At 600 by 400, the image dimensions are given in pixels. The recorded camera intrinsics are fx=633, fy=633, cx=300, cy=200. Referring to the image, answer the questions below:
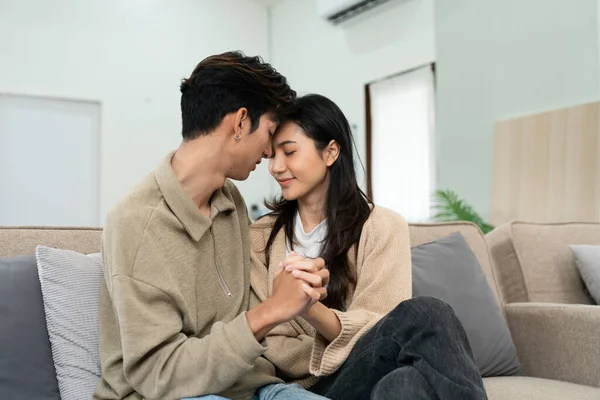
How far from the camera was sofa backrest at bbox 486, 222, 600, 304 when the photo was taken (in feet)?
7.43

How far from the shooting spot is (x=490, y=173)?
4.99m

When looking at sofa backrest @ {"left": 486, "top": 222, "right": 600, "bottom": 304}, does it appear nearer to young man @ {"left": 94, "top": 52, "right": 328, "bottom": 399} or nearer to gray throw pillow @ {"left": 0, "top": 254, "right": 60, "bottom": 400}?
young man @ {"left": 94, "top": 52, "right": 328, "bottom": 399}

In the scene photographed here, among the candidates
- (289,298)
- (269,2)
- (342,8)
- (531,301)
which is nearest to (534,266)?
(531,301)

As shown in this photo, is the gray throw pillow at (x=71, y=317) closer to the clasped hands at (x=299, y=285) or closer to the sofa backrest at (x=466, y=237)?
the clasped hands at (x=299, y=285)

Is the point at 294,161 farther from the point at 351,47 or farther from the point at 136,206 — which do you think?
the point at 351,47

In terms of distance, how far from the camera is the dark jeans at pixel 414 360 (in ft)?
3.79

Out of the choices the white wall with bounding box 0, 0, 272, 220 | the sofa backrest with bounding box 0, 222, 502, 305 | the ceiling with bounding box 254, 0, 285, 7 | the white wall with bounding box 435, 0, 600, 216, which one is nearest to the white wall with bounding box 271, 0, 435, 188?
the ceiling with bounding box 254, 0, 285, 7

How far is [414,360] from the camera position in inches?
48.3

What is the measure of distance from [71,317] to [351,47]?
18.2 ft

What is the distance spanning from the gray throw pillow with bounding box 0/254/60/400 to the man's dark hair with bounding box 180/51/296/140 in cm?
51

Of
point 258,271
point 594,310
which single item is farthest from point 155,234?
point 594,310

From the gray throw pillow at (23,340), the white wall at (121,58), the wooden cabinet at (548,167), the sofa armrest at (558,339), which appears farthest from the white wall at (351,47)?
the gray throw pillow at (23,340)

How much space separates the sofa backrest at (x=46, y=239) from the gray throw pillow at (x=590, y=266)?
162 cm

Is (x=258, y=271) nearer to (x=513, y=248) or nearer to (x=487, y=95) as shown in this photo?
(x=513, y=248)
